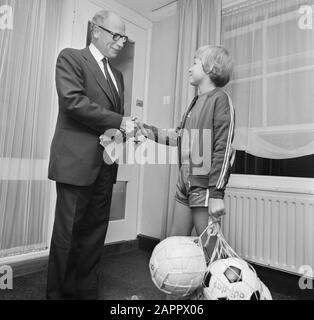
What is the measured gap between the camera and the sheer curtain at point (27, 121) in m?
1.81

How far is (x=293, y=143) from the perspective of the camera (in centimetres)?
181

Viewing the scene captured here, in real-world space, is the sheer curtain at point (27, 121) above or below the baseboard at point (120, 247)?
above

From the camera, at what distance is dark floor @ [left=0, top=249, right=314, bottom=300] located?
5.33 feet

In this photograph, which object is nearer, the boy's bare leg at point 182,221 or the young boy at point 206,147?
the young boy at point 206,147

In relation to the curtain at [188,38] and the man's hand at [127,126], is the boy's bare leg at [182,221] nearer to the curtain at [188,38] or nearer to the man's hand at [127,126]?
the man's hand at [127,126]

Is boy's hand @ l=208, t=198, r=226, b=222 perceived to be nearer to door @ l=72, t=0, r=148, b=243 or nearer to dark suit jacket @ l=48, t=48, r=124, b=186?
dark suit jacket @ l=48, t=48, r=124, b=186

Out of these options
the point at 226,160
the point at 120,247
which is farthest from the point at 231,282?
the point at 120,247

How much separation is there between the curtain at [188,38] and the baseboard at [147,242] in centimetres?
33

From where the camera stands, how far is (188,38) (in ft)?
7.52

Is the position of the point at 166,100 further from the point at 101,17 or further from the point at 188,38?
the point at 101,17

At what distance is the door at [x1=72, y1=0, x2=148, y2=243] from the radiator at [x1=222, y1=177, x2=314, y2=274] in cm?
98

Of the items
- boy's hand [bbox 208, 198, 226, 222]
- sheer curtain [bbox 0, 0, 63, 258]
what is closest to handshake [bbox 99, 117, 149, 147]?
boy's hand [bbox 208, 198, 226, 222]

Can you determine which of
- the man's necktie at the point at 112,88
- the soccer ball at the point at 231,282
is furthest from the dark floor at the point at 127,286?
the man's necktie at the point at 112,88

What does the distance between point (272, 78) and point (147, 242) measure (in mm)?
1732
